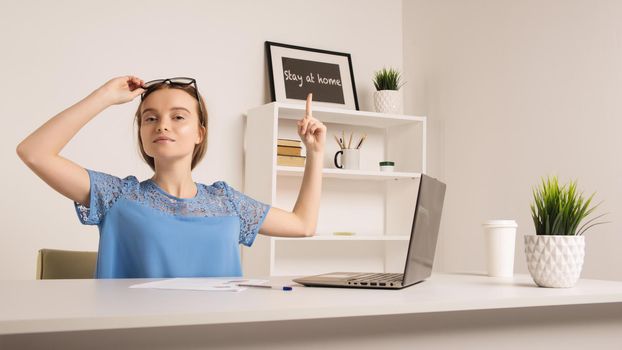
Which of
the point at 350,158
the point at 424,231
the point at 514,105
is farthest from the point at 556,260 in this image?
the point at 350,158

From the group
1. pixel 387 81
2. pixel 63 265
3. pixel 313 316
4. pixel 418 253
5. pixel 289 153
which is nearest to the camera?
pixel 313 316

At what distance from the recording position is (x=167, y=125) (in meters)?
1.65

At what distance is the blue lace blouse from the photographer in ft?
5.31

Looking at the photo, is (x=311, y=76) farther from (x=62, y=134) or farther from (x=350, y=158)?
(x=62, y=134)

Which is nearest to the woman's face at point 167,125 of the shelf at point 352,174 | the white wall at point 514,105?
the shelf at point 352,174

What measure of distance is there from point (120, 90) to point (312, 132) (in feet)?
1.59

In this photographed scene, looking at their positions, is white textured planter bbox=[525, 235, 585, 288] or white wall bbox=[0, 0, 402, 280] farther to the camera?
white wall bbox=[0, 0, 402, 280]

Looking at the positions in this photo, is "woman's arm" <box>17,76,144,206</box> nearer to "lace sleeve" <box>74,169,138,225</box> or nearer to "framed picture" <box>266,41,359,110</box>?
"lace sleeve" <box>74,169,138,225</box>

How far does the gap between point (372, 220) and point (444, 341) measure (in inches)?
116

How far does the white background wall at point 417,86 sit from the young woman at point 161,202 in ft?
5.49

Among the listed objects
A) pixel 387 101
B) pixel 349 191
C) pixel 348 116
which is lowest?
pixel 349 191

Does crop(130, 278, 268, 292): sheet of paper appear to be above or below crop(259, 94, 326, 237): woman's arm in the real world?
below

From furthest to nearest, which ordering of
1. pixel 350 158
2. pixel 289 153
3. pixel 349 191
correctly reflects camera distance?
1. pixel 349 191
2. pixel 350 158
3. pixel 289 153

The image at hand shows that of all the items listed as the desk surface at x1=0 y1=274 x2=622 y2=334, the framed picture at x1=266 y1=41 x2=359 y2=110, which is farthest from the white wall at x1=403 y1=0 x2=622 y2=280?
the desk surface at x1=0 y1=274 x2=622 y2=334
